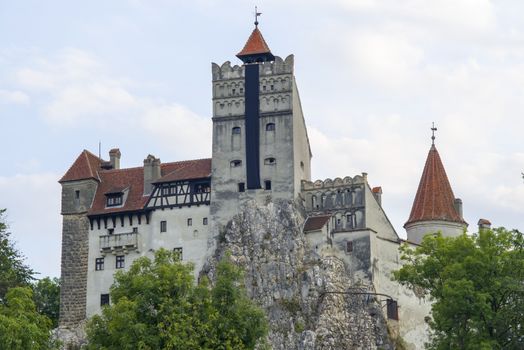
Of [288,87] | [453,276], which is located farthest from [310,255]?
[453,276]

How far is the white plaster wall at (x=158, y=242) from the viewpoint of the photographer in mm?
107125

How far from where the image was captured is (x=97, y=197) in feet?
369

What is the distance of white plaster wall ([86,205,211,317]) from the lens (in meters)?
107

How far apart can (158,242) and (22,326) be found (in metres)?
27.2

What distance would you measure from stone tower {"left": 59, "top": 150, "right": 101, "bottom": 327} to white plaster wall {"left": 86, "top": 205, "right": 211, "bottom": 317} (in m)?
0.72

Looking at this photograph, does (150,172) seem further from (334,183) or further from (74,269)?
(334,183)

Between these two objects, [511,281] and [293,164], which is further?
[293,164]

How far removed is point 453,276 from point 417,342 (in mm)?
19151

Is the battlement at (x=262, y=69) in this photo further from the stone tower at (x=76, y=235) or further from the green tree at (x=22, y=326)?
the green tree at (x=22, y=326)

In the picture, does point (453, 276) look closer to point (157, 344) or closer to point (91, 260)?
point (157, 344)

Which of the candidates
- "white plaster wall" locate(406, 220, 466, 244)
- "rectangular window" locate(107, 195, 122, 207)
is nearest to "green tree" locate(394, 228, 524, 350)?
"white plaster wall" locate(406, 220, 466, 244)

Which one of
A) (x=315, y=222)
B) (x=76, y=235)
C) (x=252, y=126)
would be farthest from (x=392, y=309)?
(x=76, y=235)

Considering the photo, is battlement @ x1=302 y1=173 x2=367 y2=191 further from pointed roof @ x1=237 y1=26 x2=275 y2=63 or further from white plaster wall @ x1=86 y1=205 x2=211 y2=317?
pointed roof @ x1=237 y1=26 x2=275 y2=63

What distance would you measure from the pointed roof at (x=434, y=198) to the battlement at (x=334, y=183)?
7.92m
